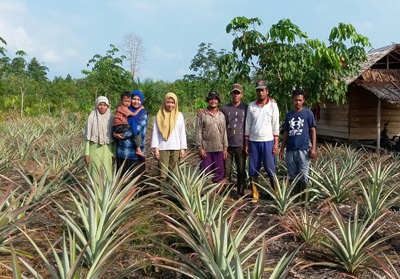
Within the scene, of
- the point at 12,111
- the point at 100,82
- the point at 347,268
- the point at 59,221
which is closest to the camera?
the point at 347,268

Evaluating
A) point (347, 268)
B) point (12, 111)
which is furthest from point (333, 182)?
point (12, 111)

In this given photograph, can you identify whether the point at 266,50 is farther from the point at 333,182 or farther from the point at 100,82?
the point at 100,82

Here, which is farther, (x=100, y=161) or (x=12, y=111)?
(x=12, y=111)

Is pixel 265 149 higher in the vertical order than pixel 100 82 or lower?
lower

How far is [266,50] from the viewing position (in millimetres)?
7547

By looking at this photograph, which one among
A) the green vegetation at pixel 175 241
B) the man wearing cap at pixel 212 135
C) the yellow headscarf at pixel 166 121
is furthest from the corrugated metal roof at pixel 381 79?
the yellow headscarf at pixel 166 121

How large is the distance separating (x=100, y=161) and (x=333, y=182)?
3030 mm

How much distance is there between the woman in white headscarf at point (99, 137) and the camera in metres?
4.42

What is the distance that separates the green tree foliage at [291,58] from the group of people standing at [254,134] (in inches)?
103

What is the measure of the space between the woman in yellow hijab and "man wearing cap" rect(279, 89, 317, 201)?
138 centimetres

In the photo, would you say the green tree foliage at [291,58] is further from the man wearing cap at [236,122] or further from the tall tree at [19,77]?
the tall tree at [19,77]

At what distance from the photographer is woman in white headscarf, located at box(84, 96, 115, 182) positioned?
14.5 ft

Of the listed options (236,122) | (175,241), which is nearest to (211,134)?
(236,122)

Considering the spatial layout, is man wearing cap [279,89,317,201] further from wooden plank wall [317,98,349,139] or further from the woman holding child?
wooden plank wall [317,98,349,139]
